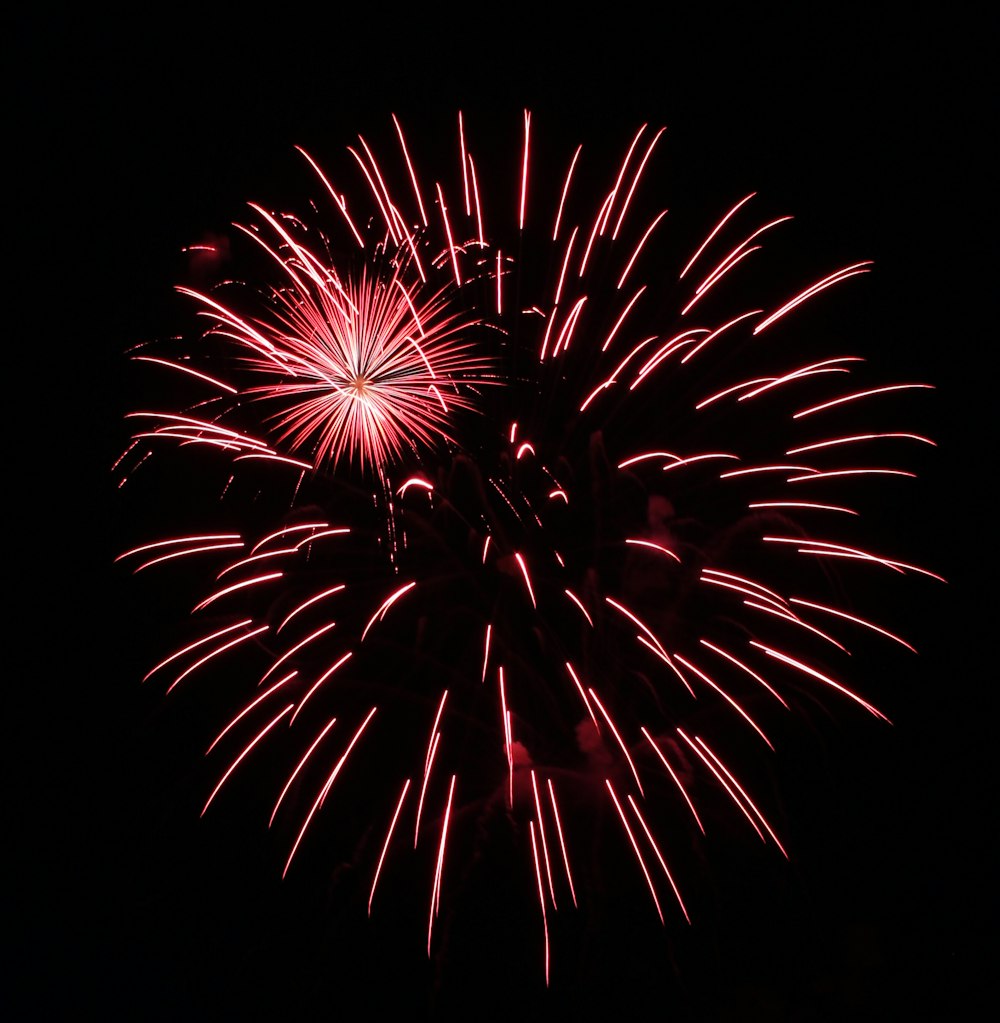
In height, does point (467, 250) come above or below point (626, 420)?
above

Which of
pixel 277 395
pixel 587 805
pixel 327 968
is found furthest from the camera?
pixel 327 968

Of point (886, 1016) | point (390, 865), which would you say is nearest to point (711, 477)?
point (390, 865)

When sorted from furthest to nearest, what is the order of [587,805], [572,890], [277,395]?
[587,805]
[572,890]
[277,395]

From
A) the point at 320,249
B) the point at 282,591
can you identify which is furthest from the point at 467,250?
the point at 282,591

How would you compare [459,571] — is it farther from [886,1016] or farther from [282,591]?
[886,1016]

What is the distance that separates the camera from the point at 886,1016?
6777 millimetres

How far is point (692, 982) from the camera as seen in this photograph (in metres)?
6.70

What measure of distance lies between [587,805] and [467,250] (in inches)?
159

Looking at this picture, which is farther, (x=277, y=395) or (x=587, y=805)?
(x=587, y=805)

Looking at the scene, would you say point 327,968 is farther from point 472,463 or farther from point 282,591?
point 472,463

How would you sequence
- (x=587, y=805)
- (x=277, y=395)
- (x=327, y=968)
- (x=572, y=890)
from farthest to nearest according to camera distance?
1. (x=327, y=968)
2. (x=587, y=805)
3. (x=572, y=890)
4. (x=277, y=395)

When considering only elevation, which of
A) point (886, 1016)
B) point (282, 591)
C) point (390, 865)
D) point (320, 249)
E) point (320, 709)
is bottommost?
point (886, 1016)

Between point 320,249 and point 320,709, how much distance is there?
119 inches

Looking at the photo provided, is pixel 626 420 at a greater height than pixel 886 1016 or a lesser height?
greater
